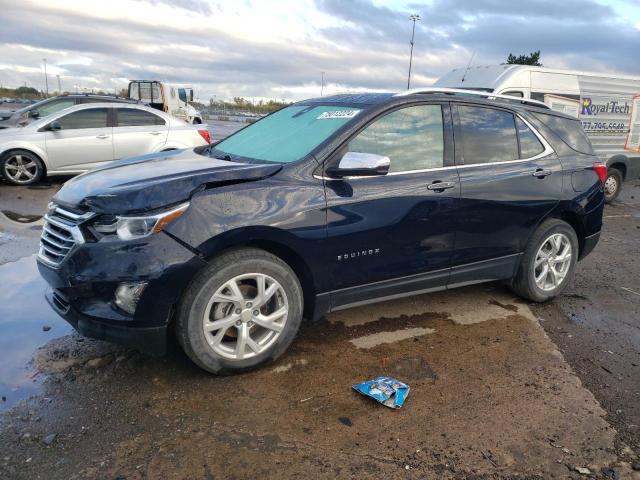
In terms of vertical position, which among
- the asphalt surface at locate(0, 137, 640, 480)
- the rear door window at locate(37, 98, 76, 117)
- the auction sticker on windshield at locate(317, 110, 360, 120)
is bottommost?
the asphalt surface at locate(0, 137, 640, 480)

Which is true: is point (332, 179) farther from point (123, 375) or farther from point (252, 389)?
point (123, 375)

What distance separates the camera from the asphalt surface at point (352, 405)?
2.60 m

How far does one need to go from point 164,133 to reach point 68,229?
8037mm

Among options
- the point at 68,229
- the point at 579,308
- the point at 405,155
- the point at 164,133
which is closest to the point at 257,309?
the point at 68,229

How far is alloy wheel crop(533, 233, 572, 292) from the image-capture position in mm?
4738

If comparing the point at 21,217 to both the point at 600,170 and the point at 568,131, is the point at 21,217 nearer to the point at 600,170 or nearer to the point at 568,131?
the point at 568,131

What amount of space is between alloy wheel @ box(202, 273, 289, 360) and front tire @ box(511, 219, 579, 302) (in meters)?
2.41

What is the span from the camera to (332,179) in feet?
11.6

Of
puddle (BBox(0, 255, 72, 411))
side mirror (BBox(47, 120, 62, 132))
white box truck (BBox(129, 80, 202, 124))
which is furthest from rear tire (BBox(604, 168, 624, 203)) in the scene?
white box truck (BBox(129, 80, 202, 124))

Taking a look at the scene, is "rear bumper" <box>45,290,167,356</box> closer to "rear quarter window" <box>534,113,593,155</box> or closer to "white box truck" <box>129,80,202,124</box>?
"rear quarter window" <box>534,113,593,155</box>

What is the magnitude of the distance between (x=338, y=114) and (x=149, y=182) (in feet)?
4.96

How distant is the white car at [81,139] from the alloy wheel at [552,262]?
8054 mm

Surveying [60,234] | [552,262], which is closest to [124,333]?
[60,234]

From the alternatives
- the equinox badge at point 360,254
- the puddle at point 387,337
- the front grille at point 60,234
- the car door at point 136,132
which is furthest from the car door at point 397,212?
the car door at point 136,132
